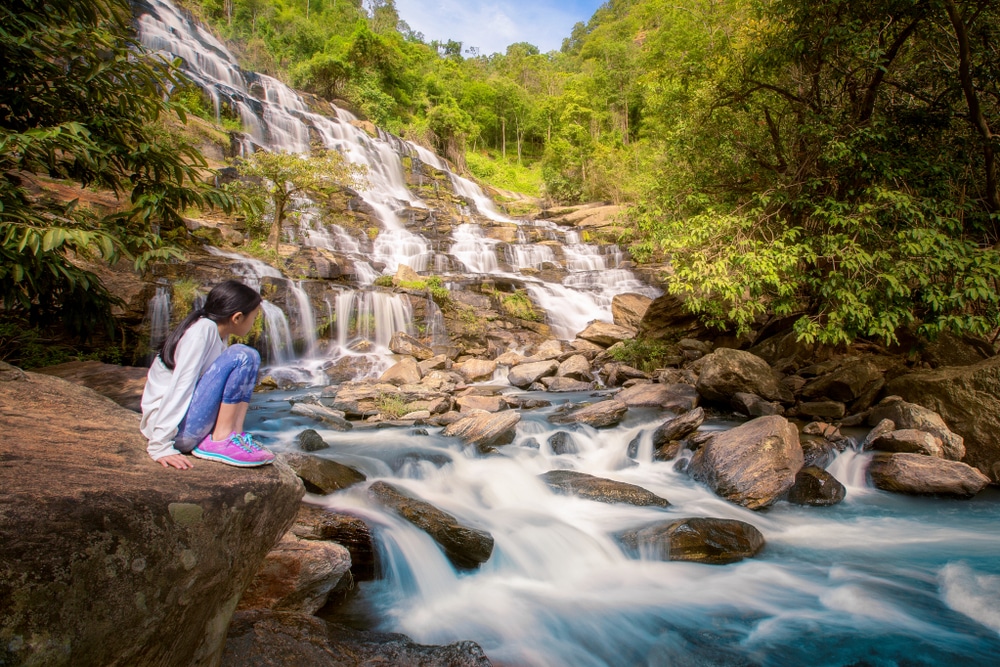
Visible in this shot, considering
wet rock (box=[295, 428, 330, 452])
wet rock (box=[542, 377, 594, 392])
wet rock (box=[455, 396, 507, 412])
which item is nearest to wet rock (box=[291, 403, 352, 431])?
wet rock (box=[295, 428, 330, 452])

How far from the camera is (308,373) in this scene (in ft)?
43.3

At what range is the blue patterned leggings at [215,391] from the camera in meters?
2.58

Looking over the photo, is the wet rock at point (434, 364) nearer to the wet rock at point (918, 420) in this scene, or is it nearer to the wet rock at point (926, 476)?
the wet rock at point (918, 420)

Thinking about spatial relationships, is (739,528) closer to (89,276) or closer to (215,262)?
(89,276)

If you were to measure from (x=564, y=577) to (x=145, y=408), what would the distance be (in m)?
4.01

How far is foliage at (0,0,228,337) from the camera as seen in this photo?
3973mm

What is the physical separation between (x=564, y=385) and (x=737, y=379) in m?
4.22

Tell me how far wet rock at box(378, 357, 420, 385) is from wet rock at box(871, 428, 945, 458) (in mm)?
9042

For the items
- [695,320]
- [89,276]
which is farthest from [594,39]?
[89,276]

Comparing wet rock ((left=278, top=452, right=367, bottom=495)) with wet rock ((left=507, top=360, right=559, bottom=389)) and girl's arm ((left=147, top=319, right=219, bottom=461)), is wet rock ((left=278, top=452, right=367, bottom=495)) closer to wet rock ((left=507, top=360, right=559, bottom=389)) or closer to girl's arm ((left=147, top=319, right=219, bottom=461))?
girl's arm ((left=147, top=319, right=219, bottom=461))

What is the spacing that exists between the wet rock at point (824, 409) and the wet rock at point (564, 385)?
4636 mm

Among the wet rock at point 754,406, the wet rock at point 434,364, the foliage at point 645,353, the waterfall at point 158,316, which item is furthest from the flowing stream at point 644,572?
the waterfall at point 158,316

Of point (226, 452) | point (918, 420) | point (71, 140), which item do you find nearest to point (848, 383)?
point (918, 420)

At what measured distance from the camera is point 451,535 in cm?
474
